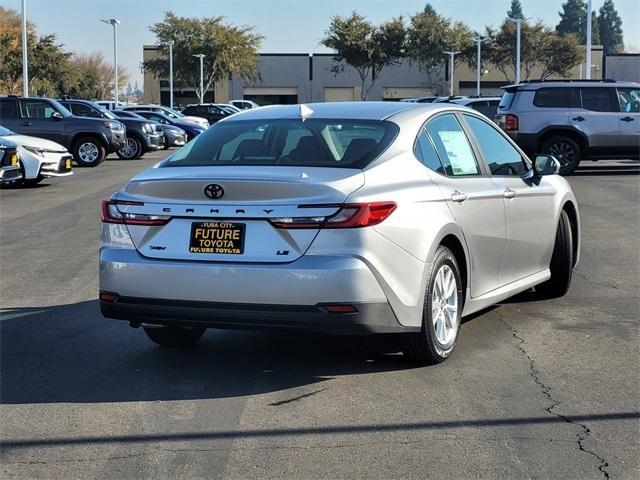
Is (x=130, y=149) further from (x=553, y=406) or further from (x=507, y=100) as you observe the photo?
(x=553, y=406)

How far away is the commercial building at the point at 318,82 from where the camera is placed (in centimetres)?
8612

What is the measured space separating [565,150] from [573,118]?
0.72 meters

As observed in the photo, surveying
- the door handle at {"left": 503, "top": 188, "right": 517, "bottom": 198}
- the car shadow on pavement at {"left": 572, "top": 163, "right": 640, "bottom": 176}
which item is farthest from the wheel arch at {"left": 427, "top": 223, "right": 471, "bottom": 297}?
the car shadow on pavement at {"left": 572, "top": 163, "right": 640, "bottom": 176}

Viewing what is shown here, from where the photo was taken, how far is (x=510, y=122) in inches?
779

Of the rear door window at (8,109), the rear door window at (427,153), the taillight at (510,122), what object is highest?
the rear door window at (8,109)

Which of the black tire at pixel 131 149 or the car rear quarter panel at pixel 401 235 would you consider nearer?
the car rear quarter panel at pixel 401 235

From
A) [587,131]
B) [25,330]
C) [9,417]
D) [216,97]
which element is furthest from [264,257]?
[216,97]

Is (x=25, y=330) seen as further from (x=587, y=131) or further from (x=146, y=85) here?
(x=146, y=85)

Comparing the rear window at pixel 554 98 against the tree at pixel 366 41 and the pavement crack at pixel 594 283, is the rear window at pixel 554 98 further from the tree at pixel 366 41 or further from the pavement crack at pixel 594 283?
the tree at pixel 366 41

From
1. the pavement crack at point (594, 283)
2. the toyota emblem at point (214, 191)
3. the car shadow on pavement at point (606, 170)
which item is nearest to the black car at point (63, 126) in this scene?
the car shadow on pavement at point (606, 170)

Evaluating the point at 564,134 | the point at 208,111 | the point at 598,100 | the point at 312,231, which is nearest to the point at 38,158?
the point at 564,134

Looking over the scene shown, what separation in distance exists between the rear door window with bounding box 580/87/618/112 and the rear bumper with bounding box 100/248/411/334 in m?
16.1

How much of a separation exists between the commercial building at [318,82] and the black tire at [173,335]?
80.5 meters

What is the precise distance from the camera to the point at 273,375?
5457 millimetres
